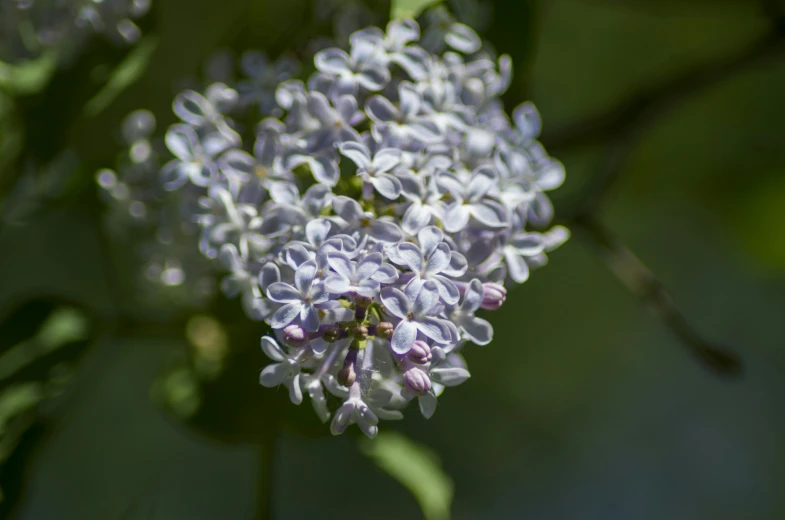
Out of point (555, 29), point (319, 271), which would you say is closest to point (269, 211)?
point (319, 271)

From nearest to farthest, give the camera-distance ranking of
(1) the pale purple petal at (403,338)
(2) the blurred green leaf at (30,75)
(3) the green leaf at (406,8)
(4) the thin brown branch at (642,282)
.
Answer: (1) the pale purple petal at (403,338) < (3) the green leaf at (406,8) < (2) the blurred green leaf at (30,75) < (4) the thin brown branch at (642,282)

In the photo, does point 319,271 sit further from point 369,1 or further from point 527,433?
point 527,433

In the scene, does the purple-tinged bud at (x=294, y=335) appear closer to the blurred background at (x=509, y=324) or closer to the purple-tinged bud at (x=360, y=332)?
the purple-tinged bud at (x=360, y=332)

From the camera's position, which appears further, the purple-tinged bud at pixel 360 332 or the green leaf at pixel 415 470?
the green leaf at pixel 415 470

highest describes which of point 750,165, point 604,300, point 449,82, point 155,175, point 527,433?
point 449,82

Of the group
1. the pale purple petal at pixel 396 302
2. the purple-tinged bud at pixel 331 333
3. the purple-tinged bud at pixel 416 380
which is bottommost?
the purple-tinged bud at pixel 416 380

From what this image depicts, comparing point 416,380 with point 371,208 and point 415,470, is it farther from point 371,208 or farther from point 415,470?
point 415,470

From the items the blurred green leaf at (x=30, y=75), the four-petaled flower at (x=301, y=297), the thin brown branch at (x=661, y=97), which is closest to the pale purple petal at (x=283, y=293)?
the four-petaled flower at (x=301, y=297)
